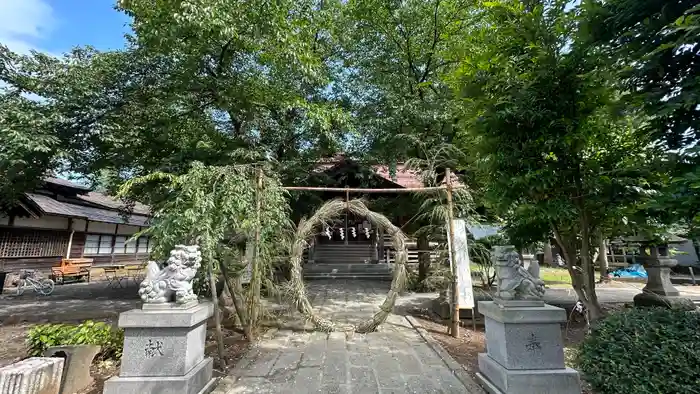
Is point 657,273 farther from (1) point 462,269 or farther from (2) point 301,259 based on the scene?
(2) point 301,259

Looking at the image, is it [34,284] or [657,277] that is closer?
[657,277]

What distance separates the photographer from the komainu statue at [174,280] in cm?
339

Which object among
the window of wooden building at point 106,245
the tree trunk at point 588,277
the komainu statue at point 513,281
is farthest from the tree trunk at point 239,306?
the window of wooden building at point 106,245

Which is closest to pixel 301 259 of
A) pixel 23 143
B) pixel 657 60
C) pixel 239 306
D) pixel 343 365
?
pixel 239 306

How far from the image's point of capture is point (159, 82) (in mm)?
7941

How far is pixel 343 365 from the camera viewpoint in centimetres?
450

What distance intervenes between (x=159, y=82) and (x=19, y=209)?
10.7 meters

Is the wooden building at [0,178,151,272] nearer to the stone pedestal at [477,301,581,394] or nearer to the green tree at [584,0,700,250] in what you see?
the stone pedestal at [477,301,581,394]

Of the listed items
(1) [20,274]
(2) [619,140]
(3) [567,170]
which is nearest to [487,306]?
(3) [567,170]

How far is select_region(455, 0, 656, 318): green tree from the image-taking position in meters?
4.76

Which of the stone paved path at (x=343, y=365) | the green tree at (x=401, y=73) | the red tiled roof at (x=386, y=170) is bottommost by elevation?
the stone paved path at (x=343, y=365)

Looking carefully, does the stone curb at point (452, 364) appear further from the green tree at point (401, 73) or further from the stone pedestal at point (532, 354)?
the green tree at point (401, 73)

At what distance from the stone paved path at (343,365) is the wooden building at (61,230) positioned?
7015 mm

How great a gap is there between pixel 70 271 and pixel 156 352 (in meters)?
15.1
